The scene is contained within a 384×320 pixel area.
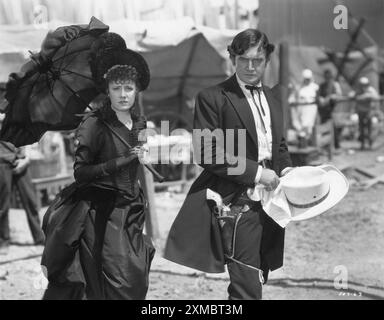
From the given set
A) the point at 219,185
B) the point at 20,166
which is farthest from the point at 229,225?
the point at 20,166

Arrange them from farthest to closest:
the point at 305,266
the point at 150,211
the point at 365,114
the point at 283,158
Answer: the point at 365,114, the point at 150,211, the point at 305,266, the point at 283,158

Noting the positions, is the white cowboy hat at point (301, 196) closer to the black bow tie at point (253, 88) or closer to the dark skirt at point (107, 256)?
the black bow tie at point (253, 88)

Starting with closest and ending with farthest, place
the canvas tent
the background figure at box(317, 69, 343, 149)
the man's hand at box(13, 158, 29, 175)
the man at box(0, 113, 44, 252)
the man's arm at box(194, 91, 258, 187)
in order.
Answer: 1. the man's arm at box(194, 91, 258, 187)
2. the man at box(0, 113, 44, 252)
3. the man's hand at box(13, 158, 29, 175)
4. the canvas tent
5. the background figure at box(317, 69, 343, 149)

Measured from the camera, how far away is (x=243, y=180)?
3508 mm

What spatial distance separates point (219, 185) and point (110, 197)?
24.0 inches

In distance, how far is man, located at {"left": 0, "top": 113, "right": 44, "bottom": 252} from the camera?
21.8ft

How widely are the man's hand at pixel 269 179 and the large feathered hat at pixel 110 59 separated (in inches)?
32.8

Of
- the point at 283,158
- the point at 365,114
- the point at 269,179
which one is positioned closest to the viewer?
the point at 269,179

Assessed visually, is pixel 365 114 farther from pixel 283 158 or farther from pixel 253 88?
pixel 253 88

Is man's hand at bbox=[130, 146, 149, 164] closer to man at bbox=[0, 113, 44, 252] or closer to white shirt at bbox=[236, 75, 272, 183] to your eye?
white shirt at bbox=[236, 75, 272, 183]

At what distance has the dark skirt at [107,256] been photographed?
11.3ft

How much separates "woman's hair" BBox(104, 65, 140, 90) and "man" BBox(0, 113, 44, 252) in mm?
3324

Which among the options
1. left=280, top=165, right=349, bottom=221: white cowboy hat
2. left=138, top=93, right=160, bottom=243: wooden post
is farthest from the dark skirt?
left=138, top=93, right=160, bottom=243: wooden post
